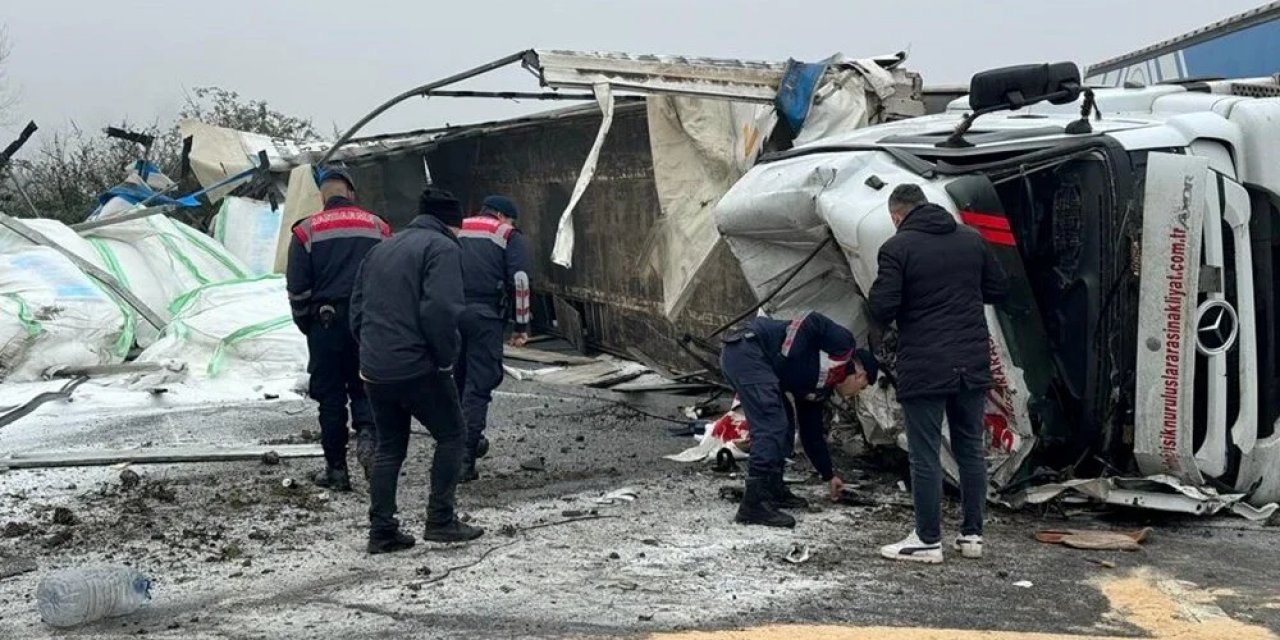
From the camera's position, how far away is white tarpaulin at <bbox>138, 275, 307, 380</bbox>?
34.2ft

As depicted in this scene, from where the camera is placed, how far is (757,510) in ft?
19.3

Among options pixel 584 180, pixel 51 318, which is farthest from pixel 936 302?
pixel 51 318

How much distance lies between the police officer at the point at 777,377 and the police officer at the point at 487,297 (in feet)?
4.92

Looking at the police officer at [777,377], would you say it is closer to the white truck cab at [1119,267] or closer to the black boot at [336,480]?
the white truck cab at [1119,267]

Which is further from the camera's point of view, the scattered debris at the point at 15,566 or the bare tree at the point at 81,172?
the bare tree at the point at 81,172

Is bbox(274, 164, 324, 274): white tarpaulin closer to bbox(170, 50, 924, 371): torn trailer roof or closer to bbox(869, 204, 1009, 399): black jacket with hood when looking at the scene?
bbox(170, 50, 924, 371): torn trailer roof

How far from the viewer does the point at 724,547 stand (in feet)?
17.9

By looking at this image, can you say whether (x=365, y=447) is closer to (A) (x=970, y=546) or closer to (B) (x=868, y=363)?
(B) (x=868, y=363)

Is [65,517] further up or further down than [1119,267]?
further down

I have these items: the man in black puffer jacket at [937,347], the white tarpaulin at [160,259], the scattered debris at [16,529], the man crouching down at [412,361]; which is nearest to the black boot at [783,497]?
Result: the man in black puffer jacket at [937,347]

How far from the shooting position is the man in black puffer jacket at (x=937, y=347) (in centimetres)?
532

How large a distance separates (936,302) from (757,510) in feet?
4.17

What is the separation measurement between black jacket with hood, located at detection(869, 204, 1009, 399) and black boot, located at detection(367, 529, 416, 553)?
7.09 ft

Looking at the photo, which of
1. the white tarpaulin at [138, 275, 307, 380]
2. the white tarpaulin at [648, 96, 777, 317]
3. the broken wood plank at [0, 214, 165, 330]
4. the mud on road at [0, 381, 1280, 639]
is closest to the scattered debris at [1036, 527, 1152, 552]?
the mud on road at [0, 381, 1280, 639]
